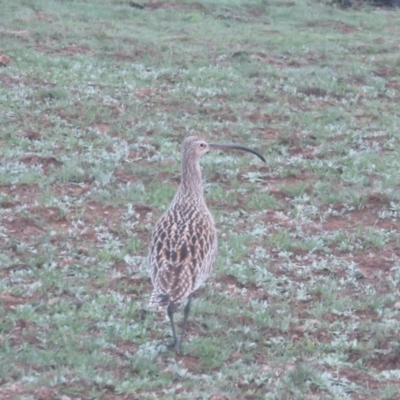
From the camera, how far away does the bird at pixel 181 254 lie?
6.05 m

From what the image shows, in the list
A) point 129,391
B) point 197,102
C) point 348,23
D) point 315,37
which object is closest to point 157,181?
point 197,102

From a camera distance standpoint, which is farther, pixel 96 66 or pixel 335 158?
pixel 96 66

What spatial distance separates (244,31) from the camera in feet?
72.2

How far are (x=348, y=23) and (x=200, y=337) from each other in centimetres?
1882

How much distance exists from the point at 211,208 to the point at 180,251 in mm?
3555

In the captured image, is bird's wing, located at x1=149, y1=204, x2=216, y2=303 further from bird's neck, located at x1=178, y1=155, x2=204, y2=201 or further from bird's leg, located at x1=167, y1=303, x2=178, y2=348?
bird's neck, located at x1=178, y1=155, x2=204, y2=201

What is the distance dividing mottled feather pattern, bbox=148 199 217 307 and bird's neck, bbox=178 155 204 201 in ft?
0.70

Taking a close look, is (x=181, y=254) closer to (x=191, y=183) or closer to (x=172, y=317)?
(x=172, y=317)

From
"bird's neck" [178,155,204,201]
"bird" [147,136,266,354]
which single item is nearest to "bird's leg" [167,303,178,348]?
"bird" [147,136,266,354]

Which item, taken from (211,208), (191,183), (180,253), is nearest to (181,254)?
(180,253)

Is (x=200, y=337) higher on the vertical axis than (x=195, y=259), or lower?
lower

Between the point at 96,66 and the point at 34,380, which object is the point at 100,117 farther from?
the point at 34,380

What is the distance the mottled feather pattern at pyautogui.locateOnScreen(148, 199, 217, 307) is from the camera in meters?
6.05

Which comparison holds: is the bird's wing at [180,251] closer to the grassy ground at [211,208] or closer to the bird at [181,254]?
the bird at [181,254]
